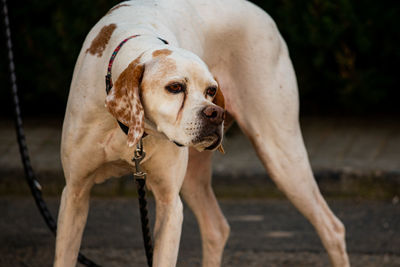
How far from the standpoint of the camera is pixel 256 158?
272 inches

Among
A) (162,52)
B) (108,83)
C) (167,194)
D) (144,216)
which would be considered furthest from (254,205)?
(162,52)

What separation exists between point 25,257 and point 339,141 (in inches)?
126

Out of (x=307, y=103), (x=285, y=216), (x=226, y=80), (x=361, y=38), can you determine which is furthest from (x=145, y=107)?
(x=307, y=103)

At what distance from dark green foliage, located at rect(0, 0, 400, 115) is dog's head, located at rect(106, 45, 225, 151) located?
3.98 meters

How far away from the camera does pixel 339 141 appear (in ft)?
23.6

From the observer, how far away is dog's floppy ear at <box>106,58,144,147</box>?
3.13 m

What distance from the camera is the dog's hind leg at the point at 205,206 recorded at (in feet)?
15.3

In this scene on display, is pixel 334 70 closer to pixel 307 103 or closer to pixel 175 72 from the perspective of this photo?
pixel 307 103

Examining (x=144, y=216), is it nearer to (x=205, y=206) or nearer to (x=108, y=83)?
(x=108, y=83)

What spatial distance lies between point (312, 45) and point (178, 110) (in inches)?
171

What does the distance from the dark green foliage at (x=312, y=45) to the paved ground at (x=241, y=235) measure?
4.52 feet

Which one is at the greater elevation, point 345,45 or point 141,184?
point 141,184

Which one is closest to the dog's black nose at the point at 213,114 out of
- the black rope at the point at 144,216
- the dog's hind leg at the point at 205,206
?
the black rope at the point at 144,216

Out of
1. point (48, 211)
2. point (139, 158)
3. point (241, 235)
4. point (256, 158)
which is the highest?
point (139, 158)
